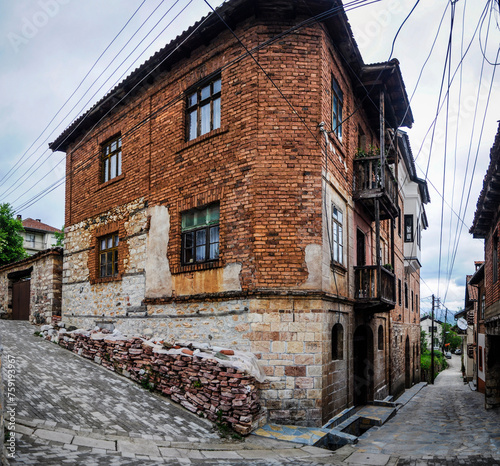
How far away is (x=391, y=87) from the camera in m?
13.7

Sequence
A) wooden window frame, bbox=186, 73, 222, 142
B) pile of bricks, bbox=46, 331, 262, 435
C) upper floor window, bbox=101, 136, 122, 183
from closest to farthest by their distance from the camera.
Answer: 1. pile of bricks, bbox=46, 331, 262, 435
2. wooden window frame, bbox=186, 73, 222, 142
3. upper floor window, bbox=101, 136, 122, 183

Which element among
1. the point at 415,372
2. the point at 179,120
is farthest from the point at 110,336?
the point at 415,372

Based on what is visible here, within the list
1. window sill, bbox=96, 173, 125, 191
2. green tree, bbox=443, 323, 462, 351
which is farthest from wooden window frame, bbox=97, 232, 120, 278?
green tree, bbox=443, 323, 462, 351

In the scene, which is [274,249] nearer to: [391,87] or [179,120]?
[179,120]

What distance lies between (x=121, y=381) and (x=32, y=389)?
2.00 metres

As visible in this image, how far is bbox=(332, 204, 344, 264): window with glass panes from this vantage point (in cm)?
1123

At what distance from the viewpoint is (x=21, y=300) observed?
2058cm

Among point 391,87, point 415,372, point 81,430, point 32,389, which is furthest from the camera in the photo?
point 415,372

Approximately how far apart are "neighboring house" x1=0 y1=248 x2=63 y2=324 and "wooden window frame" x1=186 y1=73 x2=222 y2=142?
27.7ft

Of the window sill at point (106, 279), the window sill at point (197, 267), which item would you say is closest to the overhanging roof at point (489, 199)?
Result: the window sill at point (197, 267)

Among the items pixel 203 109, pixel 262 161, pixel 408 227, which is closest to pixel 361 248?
pixel 262 161

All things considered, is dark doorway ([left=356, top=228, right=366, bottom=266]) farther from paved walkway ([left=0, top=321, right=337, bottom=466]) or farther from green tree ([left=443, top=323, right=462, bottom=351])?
green tree ([left=443, top=323, right=462, bottom=351])

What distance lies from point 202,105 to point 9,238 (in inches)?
863

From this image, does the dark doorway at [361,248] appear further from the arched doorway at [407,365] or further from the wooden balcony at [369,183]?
the arched doorway at [407,365]
